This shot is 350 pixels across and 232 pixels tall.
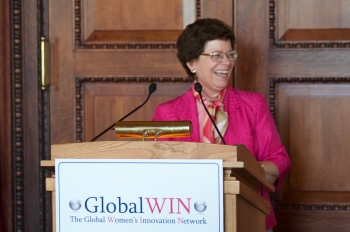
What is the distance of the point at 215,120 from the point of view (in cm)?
285

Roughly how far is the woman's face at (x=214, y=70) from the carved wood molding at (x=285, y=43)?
48 centimetres

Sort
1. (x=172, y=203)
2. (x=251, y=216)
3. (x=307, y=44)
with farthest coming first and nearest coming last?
(x=307, y=44) → (x=251, y=216) → (x=172, y=203)

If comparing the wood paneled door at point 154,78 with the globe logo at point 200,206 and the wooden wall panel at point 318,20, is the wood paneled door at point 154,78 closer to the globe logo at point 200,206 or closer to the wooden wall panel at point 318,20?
the wooden wall panel at point 318,20

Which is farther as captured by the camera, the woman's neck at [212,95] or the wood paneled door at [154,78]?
the wood paneled door at [154,78]

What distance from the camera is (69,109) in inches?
132

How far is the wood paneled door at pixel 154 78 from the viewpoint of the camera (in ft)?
10.7

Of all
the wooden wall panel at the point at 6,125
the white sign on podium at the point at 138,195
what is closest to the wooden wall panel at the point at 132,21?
the wooden wall panel at the point at 6,125

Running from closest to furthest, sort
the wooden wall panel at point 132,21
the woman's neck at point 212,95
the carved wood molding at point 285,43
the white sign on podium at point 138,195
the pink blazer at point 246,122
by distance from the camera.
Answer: the white sign on podium at point 138,195, the pink blazer at point 246,122, the woman's neck at point 212,95, the carved wood molding at point 285,43, the wooden wall panel at point 132,21

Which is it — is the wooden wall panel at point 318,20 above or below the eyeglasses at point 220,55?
above

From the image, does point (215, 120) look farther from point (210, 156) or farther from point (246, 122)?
point (210, 156)

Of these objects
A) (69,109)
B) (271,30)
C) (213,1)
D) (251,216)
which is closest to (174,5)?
(213,1)

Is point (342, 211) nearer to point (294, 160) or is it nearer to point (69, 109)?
point (294, 160)

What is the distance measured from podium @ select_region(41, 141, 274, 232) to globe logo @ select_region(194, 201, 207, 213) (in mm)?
59

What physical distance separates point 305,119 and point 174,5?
0.85 metres
